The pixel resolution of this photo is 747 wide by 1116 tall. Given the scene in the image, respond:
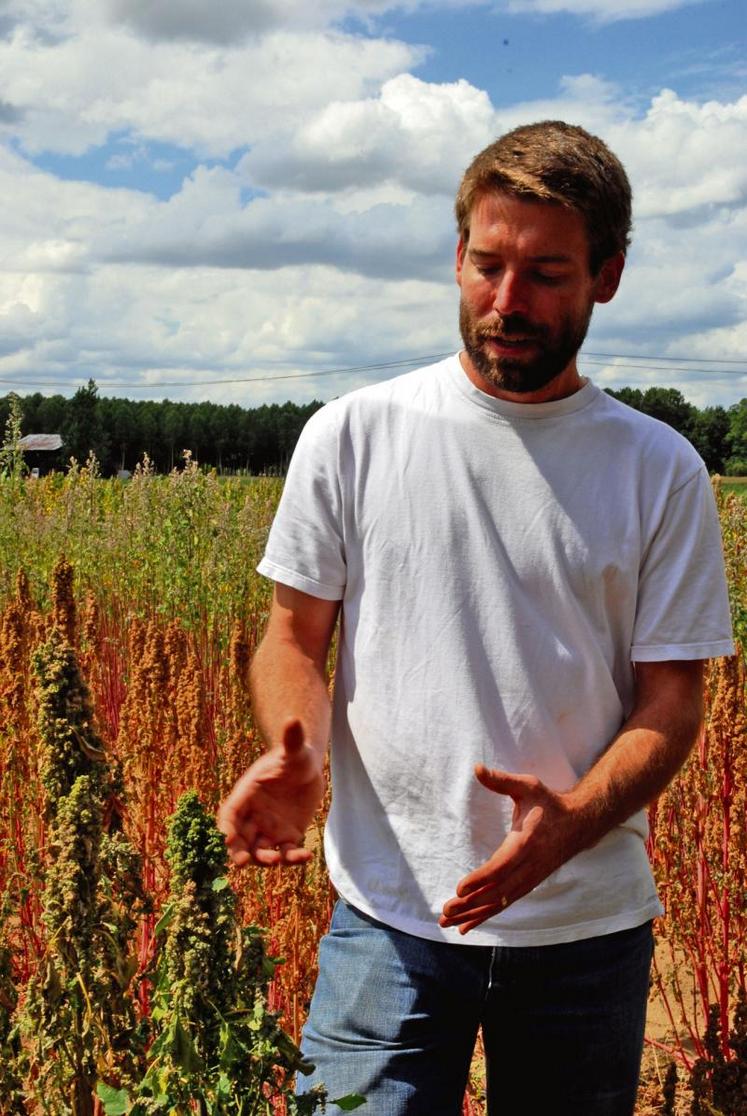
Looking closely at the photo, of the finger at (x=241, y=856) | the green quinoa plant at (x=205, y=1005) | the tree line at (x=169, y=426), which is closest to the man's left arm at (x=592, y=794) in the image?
the finger at (x=241, y=856)

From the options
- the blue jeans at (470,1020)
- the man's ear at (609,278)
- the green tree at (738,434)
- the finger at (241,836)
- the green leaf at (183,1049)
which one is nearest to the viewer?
the green leaf at (183,1049)

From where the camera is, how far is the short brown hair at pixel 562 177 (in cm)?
189

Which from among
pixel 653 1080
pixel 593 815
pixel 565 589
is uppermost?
pixel 565 589

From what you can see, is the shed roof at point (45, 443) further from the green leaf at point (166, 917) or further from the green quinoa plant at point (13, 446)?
the green leaf at point (166, 917)

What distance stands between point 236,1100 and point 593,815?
2.32 feet

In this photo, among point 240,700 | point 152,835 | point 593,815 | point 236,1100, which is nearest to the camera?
point 236,1100

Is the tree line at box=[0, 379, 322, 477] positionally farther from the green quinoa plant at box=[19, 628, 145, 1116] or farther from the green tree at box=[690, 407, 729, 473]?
the green quinoa plant at box=[19, 628, 145, 1116]

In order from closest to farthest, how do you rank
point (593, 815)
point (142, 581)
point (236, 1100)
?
point (236, 1100) → point (593, 815) → point (142, 581)

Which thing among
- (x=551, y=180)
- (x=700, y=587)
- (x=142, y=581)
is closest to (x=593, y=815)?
(x=700, y=587)

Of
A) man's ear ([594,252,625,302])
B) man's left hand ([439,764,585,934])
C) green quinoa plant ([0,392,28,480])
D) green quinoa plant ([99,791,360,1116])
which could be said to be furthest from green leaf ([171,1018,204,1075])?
green quinoa plant ([0,392,28,480])

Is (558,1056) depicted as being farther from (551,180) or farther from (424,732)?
(551,180)

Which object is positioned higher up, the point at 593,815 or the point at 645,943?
the point at 593,815

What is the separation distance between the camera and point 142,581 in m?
6.72

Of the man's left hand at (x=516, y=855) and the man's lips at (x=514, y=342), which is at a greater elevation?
the man's lips at (x=514, y=342)
